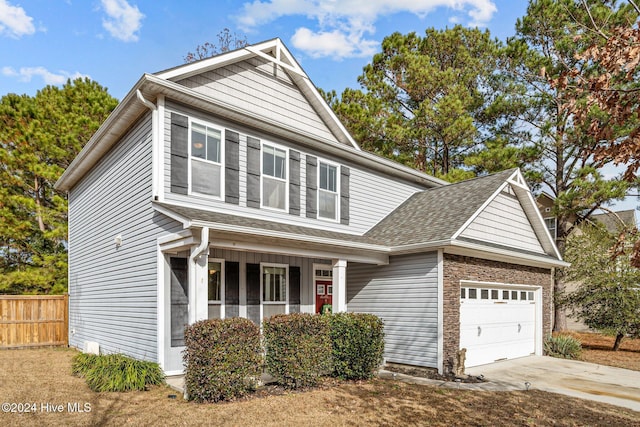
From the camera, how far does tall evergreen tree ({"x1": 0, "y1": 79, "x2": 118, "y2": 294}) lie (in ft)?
58.4

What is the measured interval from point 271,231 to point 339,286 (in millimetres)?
2539

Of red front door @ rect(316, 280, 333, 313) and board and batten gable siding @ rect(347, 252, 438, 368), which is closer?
board and batten gable siding @ rect(347, 252, 438, 368)

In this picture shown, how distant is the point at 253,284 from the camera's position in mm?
10328

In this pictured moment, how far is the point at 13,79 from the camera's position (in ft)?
64.5

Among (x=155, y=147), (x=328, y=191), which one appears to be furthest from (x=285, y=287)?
(x=155, y=147)

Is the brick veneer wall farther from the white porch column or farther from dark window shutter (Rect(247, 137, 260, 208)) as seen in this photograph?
dark window shutter (Rect(247, 137, 260, 208))

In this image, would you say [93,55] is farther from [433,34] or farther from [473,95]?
[473,95]

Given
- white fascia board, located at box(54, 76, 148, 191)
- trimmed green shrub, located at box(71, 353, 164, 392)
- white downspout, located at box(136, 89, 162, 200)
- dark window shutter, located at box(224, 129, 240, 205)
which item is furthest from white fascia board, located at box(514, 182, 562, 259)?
trimmed green shrub, located at box(71, 353, 164, 392)

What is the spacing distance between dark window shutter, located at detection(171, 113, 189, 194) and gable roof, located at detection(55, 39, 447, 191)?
45cm

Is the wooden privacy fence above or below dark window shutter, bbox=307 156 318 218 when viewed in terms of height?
below

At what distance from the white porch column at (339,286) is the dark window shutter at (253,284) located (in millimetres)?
1784

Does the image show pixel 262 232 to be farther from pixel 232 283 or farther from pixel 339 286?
pixel 339 286

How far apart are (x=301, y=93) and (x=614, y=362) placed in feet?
37.8

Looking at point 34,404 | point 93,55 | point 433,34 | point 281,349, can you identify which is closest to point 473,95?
point 433,34
